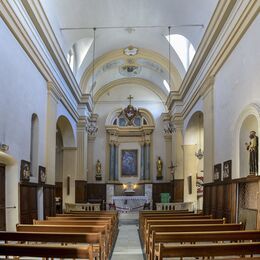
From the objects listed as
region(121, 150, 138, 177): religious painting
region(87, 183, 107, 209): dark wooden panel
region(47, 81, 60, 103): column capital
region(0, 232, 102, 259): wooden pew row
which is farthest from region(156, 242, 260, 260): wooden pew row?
region(121, 150, 138, 177): religious painting

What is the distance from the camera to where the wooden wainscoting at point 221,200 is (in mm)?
8375

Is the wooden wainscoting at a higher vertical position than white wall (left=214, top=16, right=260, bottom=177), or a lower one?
lower

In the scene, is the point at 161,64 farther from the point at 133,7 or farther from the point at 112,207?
the point at 112,207

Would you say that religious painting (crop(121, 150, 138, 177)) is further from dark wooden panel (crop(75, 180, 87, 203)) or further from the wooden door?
the wooden door

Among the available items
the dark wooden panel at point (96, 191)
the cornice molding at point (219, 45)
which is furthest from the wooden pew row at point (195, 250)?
the dark wooden panel at point (96, 191)

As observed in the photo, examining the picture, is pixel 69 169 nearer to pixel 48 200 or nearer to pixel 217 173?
pixel 48 200

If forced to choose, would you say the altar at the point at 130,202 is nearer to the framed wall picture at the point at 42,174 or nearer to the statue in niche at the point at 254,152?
the framed wall picture at the point at 42,174

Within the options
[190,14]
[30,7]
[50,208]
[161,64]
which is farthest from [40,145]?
[161,64]

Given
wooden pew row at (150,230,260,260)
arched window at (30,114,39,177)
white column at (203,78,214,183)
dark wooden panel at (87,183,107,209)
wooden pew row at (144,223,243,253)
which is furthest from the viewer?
dark wooden panel at (87,183,107,209)

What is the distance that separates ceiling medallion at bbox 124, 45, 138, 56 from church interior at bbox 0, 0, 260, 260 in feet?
0.16

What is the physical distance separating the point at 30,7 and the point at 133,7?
5203 mm

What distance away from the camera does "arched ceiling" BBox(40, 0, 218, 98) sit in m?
11.9

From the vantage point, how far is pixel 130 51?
58.9 feet

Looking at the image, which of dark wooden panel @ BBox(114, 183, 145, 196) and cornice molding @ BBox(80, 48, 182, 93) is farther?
dark wooden panel @ BBox(114, 183, 145, 196)
